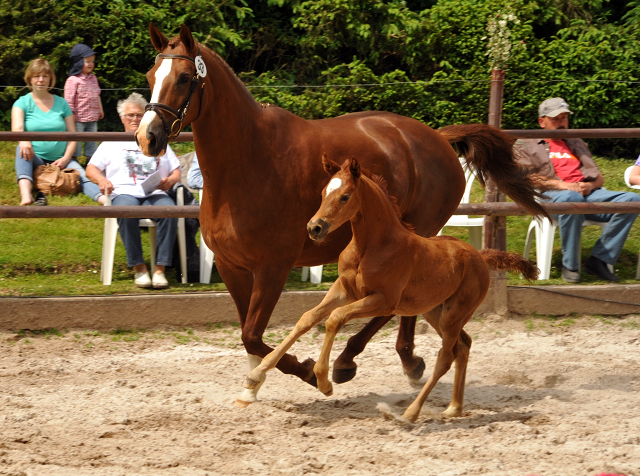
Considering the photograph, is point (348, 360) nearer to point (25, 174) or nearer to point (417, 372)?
point (417, 372)

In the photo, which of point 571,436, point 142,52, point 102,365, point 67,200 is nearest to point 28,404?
point 102,365

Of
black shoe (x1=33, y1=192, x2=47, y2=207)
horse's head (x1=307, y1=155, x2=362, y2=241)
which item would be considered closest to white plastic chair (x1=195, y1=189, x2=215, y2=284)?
black shoe (x1=33, y1=192, x2=47, y2=207)

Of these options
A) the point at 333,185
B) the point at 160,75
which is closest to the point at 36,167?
the point at 160,75

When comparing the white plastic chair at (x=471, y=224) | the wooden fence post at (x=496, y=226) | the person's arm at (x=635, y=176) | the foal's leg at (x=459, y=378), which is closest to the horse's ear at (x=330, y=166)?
the foal's leg at (x=459, y=378)

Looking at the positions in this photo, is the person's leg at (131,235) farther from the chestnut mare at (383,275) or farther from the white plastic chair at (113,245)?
the chestnut mare at (383,275)

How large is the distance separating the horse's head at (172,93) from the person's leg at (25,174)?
3155 mm

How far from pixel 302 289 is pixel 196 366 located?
138 cm

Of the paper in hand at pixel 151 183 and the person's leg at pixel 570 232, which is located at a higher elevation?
the paper in hand at pixel 151 183

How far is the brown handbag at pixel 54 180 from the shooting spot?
678 centimetres

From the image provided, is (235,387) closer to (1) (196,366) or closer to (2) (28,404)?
(1) (196,366)

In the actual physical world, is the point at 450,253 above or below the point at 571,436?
above

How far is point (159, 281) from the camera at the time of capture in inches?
240

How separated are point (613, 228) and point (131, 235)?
3.84m

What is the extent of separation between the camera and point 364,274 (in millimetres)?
3773
